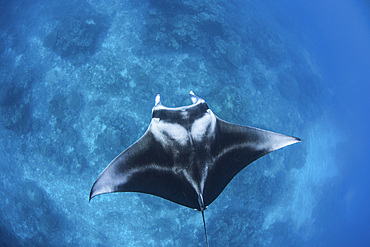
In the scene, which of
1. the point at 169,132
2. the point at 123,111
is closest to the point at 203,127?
the point at 169,132

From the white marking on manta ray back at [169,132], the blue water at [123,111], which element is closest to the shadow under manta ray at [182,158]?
the white marking on manta ray back at [169,132]

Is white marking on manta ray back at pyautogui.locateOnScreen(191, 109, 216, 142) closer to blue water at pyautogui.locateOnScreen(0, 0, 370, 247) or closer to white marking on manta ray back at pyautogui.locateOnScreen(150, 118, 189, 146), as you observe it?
white marking on manta ray back at pyautogui.locateOnScreen(150, 118, 189, 146)

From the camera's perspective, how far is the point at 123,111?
740 cm

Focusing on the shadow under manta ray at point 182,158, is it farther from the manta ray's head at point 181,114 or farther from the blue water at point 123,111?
the blue water at point 123,111

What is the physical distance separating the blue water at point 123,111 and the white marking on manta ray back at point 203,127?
4.67 metres

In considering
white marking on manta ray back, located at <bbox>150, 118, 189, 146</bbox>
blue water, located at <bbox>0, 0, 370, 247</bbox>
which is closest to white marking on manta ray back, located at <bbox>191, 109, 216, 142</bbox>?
white marking on manta ray back, located at <bbox>150, 118, 189, 146</bbox>

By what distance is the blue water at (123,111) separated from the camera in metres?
7.15

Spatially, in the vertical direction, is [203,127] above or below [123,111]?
above

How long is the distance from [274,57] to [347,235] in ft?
71.8

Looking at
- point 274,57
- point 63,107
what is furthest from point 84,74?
point 274,57

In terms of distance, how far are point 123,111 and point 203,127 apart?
5.10 metres

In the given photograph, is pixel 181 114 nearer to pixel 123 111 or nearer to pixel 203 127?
pixel 203 127

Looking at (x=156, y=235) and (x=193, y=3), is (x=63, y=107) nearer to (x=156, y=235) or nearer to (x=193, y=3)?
(x=156, y=235)

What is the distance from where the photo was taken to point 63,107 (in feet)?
24.3
